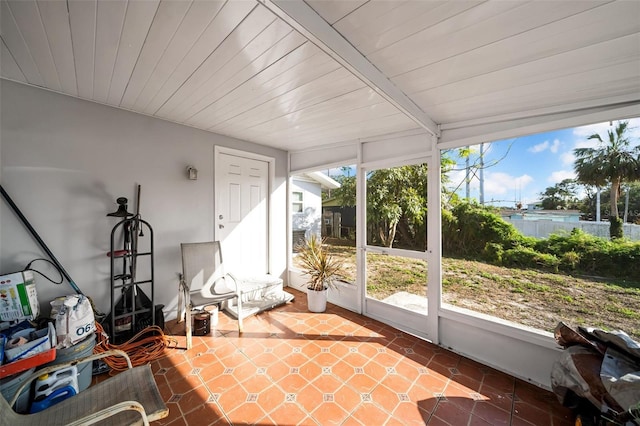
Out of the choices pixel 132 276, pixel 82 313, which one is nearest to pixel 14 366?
pixel 82 313

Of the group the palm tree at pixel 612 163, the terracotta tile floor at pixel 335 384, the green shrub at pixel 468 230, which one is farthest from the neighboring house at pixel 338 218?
the palm tree at pixel 612 163

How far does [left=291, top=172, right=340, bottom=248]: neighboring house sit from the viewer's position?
13.9 ft

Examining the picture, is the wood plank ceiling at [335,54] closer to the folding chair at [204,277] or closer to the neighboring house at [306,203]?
the folding chair at [204,277]

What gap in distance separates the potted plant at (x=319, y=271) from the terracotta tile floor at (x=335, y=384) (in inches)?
21.0

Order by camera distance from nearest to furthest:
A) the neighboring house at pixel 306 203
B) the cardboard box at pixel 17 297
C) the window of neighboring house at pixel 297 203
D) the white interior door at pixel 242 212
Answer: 1. the cardboard box at pixel 17 297
2. the white interior door at pixel 242 212
3. the neighboring house at pixel 306 203
4. the window of neighboring house at pixel 297 203

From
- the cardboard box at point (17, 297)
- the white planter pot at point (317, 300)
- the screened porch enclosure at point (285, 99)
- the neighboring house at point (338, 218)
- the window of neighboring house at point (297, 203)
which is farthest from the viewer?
the window of neighboring house at point (297, 203)

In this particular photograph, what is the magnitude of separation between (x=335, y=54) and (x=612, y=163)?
2.37 meters

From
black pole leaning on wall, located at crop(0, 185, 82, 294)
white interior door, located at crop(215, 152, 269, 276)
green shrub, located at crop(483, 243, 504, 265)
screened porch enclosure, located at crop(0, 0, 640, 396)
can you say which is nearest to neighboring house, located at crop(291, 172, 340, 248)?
white interior door, located at crop(215, 152, 269, 276)

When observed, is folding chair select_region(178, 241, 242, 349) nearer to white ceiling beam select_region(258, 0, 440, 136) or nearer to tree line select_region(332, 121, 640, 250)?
tree line select_region(332, 121, 640, 250)

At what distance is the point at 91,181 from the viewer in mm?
2318

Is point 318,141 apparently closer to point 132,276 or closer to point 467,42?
point 467,42

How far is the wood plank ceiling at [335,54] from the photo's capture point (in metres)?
1.12

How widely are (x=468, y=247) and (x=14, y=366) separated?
3719 millimetres

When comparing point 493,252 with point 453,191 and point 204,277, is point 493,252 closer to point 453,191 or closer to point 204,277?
point 453,191
